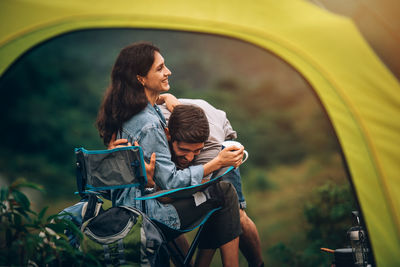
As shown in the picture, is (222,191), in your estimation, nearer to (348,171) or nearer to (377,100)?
(348,171)

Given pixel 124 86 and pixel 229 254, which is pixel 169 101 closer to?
pixel 124 86

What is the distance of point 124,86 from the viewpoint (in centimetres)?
190

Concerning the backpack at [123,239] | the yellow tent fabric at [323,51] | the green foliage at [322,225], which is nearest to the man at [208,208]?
the backpack at [123,239]

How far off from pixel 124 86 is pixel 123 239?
64cm

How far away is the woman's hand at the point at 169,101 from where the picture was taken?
6.94ft

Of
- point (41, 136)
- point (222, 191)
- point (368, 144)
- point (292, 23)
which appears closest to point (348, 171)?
point (368, 144)

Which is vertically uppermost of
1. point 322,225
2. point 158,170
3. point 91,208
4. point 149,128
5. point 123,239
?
point 149,128

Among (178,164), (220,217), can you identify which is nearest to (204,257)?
(220,217)

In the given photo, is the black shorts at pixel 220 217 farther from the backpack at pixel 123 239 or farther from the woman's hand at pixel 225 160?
the backpack at pixel 123 239

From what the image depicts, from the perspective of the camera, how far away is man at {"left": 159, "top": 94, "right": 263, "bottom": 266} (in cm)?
192

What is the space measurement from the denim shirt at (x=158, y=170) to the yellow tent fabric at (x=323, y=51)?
1.53 feet

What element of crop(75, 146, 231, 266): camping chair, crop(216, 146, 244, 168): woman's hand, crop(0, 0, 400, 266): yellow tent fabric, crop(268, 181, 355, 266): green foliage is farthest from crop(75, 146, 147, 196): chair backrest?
crop(268, 181, 355, 266): green foliage

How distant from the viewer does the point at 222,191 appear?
6.20 ft

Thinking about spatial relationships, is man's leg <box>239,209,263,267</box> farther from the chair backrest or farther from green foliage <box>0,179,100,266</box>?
green foliage <box>0,179,100,266</box>
